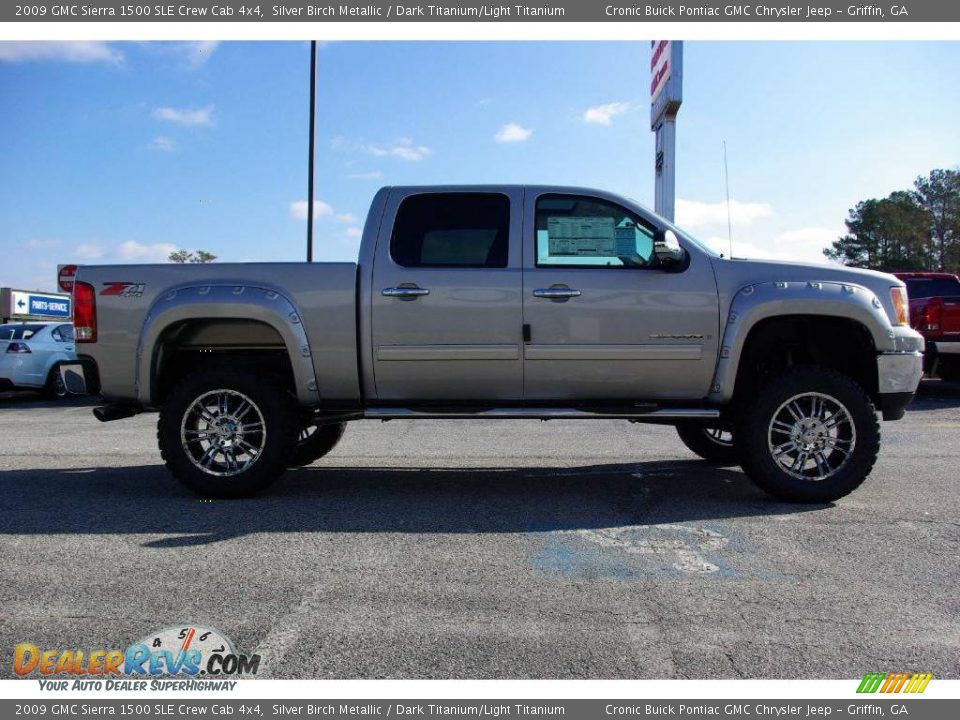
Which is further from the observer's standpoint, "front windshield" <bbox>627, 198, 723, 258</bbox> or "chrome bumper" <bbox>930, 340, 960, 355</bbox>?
"chrome bumper" <bbox>930, 340, 960, 355</bbox>

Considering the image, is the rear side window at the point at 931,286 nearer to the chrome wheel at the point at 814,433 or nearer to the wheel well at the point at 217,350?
the chrome wheel at the point at 814,433

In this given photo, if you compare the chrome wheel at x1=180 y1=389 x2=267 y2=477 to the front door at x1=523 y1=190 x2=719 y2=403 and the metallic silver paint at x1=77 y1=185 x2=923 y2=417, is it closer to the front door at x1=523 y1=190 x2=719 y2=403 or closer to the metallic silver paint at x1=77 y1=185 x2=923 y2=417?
the metallic silver paint at x1=77 y1=185 x2=923 y2=417

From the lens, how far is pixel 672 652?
2893mm

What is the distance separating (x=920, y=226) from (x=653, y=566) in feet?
207

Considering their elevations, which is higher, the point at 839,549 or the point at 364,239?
the point at 364,239

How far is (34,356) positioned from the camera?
15117mm

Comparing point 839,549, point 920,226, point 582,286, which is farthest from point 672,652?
point 920,226

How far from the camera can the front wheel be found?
526cm

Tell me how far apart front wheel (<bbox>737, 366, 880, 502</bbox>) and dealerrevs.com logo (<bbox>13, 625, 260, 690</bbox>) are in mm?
→ 3661

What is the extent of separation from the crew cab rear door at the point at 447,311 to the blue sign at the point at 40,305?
114 ft

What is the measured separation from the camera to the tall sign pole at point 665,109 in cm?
1633

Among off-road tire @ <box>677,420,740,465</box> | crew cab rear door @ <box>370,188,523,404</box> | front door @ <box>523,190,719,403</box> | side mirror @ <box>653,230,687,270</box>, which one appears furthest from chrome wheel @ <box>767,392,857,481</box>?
crew cab rear door @ <box>370,188,523,404</box>
